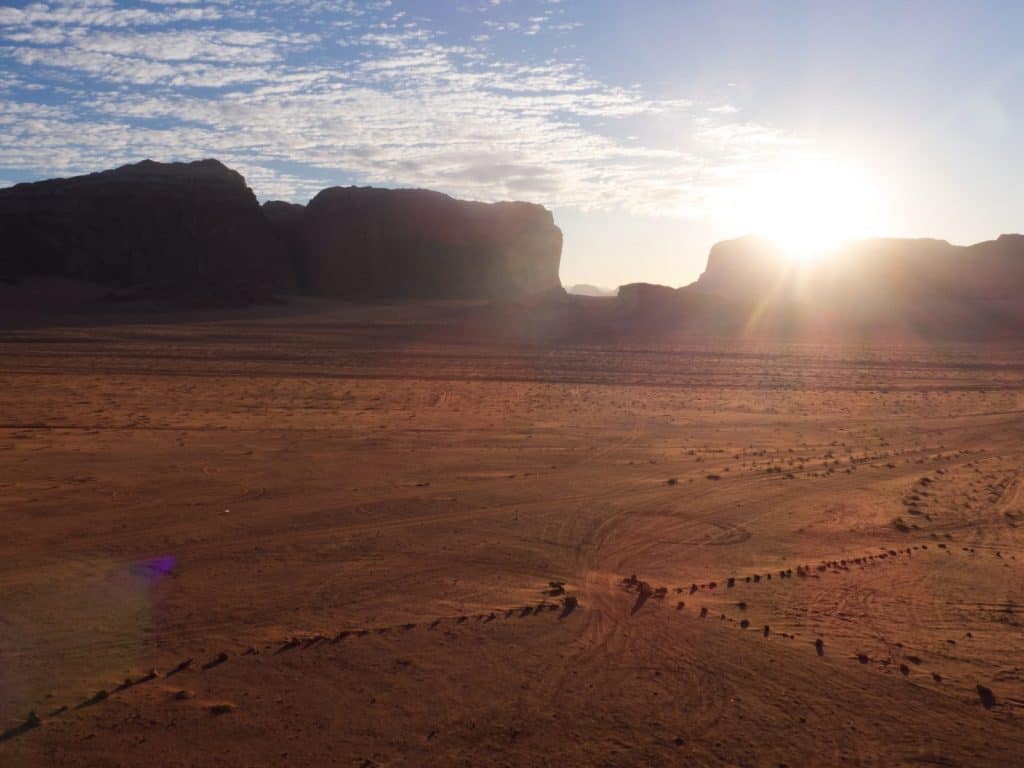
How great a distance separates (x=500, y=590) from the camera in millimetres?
7125

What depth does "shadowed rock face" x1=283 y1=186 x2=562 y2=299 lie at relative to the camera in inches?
2783

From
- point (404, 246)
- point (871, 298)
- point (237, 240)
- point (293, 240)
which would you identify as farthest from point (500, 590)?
point (293, 240)

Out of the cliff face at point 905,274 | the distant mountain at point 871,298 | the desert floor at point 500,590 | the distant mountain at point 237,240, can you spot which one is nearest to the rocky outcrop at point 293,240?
the distant mountain at point 237,240

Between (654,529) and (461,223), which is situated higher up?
(461,223)

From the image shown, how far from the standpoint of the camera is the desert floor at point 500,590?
4.91 m

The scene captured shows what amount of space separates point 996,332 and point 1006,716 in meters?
53.6

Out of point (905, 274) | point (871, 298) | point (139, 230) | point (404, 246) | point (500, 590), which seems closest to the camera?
point (500, 590)

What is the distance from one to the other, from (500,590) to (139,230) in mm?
64661

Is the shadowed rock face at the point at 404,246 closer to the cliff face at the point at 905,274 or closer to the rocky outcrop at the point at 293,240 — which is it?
the rocky outcrop at the point at 293,240

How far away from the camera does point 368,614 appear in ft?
21.4

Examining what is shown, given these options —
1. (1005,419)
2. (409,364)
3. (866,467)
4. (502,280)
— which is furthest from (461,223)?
(866,467)

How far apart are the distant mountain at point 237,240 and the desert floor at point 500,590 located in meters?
45.4

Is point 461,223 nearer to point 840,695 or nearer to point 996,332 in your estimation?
point 996,332

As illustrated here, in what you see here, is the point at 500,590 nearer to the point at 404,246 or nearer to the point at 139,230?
the point at 139,230
